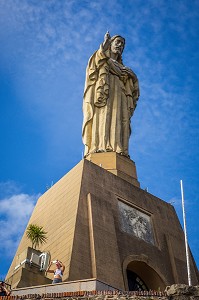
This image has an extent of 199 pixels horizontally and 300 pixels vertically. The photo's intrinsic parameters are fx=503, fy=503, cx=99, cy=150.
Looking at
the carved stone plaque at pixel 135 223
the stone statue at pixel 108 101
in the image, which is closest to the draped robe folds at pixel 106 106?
the stone statue at pixel 108 101

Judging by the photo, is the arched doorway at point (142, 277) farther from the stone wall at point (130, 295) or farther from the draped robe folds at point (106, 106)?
the stone wall at point (130, 295)

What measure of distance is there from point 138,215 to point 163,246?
→ 1538 mm

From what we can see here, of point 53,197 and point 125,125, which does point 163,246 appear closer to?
point 53,197

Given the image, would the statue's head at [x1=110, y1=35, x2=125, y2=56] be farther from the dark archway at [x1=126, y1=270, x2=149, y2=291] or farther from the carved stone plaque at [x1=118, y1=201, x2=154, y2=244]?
the dark archway at [x1=126, y1=270, x2=149, y2=291]

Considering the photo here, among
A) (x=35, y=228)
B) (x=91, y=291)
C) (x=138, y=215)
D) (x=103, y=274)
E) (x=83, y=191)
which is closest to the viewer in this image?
(x=91, y=291)

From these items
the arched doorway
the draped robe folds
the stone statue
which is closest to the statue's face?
the stone statue

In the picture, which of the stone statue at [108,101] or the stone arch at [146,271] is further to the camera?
the stone statue at [108,101]

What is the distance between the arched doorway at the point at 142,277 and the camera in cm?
1816

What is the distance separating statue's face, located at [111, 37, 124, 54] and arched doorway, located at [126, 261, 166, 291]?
39.4ft

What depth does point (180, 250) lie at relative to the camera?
20.1 m

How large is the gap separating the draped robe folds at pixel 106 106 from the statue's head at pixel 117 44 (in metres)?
0.63

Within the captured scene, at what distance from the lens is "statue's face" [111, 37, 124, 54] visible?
2594cm

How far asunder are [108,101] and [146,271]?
8854 mm

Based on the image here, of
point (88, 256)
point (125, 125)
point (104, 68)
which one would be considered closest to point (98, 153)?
point (125, 125)
